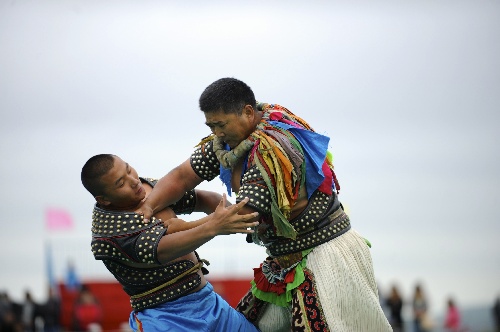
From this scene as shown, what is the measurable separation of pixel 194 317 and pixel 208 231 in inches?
35.1

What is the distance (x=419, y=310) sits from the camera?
18.8m

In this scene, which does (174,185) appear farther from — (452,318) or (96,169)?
(452,318)

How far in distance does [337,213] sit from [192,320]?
1.16 metres

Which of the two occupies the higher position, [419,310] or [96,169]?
[96,169]

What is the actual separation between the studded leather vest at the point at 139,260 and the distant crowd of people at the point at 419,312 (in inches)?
432

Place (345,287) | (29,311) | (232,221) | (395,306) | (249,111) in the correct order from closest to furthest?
(232,221) → (249,111) → (345,287) → (29,311) → (395,306)

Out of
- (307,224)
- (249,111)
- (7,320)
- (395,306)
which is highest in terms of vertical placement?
(249,111)

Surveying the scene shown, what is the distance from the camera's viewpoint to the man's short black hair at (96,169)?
6543 mm

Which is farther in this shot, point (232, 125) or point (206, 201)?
point (206, 201)

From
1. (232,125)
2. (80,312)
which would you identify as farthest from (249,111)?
(80,312)

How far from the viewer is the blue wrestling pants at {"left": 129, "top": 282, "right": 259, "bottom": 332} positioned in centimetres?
679

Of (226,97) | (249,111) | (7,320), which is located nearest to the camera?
(226,97)

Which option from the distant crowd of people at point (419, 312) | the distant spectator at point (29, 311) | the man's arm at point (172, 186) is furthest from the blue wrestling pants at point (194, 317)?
the distant spectator at point (29, 311)

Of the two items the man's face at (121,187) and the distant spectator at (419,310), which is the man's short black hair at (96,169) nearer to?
the man's face at (121,187)
